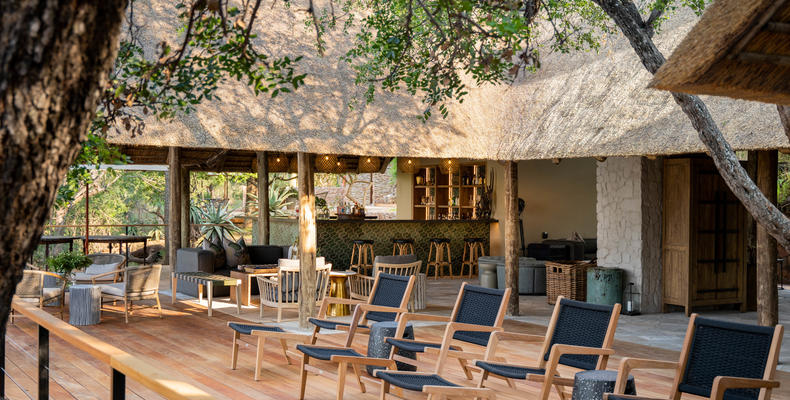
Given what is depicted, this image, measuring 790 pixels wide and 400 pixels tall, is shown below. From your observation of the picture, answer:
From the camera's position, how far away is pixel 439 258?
607 inches

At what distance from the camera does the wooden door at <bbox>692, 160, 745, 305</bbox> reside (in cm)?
1041

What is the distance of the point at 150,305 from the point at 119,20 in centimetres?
997

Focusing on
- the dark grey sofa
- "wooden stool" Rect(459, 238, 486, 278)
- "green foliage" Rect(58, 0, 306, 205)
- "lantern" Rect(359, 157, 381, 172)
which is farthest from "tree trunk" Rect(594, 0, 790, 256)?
"lantern" Rect(359, 157, 381, 172)

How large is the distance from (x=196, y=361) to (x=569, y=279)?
19.0 ft

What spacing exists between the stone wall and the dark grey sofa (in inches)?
207

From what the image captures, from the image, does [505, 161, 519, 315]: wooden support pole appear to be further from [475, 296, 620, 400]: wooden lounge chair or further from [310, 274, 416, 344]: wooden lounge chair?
[475, 296, 620, 400]: wooden lounge chair

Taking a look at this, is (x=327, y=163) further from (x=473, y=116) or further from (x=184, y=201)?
(x=473, y=116)

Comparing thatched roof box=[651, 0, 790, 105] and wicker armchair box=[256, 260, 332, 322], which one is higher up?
thatched roof box=[651, 0, 790, 105]

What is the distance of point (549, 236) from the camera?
1600 cm

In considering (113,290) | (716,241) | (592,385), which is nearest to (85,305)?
(113,290)

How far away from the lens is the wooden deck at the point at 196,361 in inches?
239

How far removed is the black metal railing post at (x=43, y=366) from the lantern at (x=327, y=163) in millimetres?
13566

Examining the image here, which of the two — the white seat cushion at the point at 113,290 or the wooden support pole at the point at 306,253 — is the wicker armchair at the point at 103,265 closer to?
the white seat cushion at the point at 113,290

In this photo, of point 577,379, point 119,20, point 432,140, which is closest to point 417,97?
point 432,140
